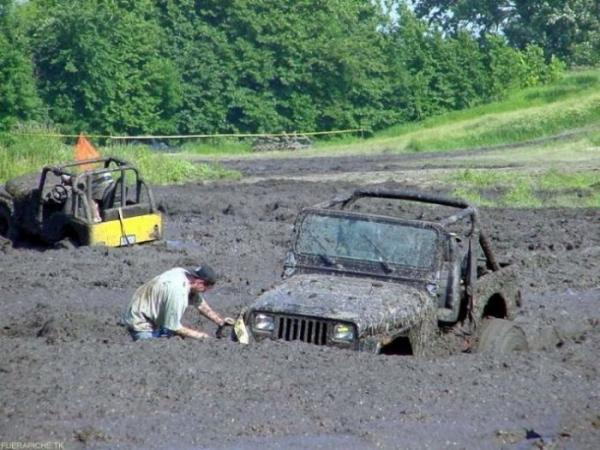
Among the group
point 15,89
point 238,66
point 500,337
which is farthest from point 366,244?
point 238,66

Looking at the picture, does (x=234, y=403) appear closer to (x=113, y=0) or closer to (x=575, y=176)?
(x=575, y=176)

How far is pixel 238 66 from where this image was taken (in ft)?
231

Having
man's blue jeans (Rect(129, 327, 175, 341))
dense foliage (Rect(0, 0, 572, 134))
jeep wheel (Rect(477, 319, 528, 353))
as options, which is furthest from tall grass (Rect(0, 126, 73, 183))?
jeep wheel (Rect(477, 319, 528, 353))

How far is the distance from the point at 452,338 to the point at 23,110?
1864 inches

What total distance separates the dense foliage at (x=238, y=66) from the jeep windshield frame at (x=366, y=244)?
46.1 metres

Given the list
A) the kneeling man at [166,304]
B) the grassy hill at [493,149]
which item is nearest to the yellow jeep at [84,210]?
the kneeling man at [166,304]

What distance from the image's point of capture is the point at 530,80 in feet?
247

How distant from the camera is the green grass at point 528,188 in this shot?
34688 mm

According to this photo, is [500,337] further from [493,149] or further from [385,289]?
[493,149]

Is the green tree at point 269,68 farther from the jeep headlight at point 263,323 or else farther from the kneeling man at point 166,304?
the jeep headlight at point 263,323

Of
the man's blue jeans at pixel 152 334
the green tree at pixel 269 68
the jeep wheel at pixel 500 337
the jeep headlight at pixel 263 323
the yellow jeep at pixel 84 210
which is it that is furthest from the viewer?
the green tree at pixel 269 68

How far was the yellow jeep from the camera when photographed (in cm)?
2430

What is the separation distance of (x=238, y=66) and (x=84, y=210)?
153 ft

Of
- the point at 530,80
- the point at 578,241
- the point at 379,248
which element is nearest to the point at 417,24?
the point at 530,80
